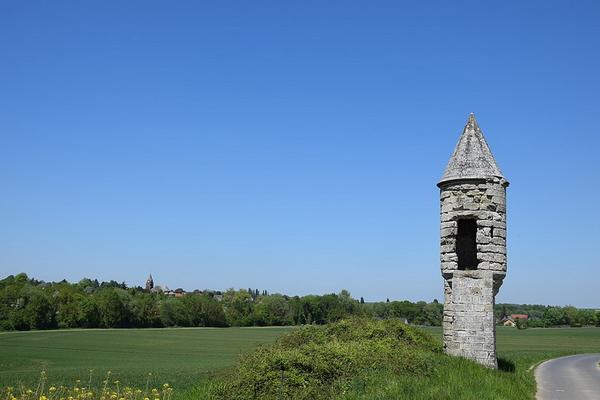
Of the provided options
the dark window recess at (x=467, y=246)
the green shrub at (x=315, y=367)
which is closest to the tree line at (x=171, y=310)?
the dark window recess at (x=467, y=246)

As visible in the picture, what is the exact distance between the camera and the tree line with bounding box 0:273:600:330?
8381 centimetres

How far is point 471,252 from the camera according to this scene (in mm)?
17125

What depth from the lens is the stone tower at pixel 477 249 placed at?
13992mm

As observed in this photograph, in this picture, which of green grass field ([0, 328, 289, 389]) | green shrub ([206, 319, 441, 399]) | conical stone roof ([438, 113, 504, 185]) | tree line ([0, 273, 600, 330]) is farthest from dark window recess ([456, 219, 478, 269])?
tree line ([0, 273, 600, 330])

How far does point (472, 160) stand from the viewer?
15.0m

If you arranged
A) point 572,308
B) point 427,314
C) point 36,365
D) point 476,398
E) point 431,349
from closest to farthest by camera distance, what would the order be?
point 476,398
point 431,349
point 36,365
point 427,314
point 572,308

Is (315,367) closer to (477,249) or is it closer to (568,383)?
(477,249)

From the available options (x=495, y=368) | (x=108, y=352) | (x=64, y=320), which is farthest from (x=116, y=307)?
(x=495, y=368)

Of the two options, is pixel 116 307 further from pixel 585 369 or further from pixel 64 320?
Result: pixel 585 369

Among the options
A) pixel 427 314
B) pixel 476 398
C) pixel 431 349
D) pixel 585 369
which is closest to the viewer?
pixel 476 398

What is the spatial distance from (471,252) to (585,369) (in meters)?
11.2

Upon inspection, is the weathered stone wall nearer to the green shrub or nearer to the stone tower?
the stone tower

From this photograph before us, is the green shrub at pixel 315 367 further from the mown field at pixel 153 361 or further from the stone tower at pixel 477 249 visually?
the stone tower at pixel 477 249

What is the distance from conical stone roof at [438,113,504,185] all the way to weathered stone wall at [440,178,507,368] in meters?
0.18
